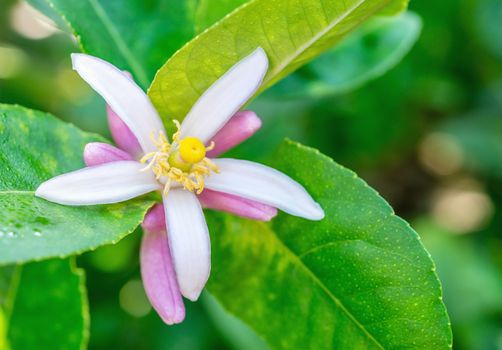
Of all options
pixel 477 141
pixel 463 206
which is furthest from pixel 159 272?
pixel 463 206

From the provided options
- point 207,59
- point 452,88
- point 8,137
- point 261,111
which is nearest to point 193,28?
point 207,59

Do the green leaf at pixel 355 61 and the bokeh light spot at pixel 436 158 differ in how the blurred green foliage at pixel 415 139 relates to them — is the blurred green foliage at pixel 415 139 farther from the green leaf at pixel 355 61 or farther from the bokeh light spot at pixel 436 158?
the green leaf at pixel 355 61

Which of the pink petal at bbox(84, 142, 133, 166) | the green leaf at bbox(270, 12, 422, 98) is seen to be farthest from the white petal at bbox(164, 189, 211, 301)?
the green leaf at bbox(270, 12, 422, 98)

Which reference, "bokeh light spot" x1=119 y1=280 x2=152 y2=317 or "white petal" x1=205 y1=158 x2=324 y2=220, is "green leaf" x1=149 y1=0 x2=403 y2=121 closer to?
"white petal" x1=205 y1=158 x2=324 y2=220

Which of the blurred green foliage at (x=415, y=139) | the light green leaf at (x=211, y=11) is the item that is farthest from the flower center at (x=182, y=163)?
the blurred green foliage at (x=415, y=139)

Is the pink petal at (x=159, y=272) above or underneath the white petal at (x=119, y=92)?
underneath

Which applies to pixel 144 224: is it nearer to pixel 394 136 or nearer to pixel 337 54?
pixel 337 54

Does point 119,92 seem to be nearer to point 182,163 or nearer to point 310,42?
point 182,163
